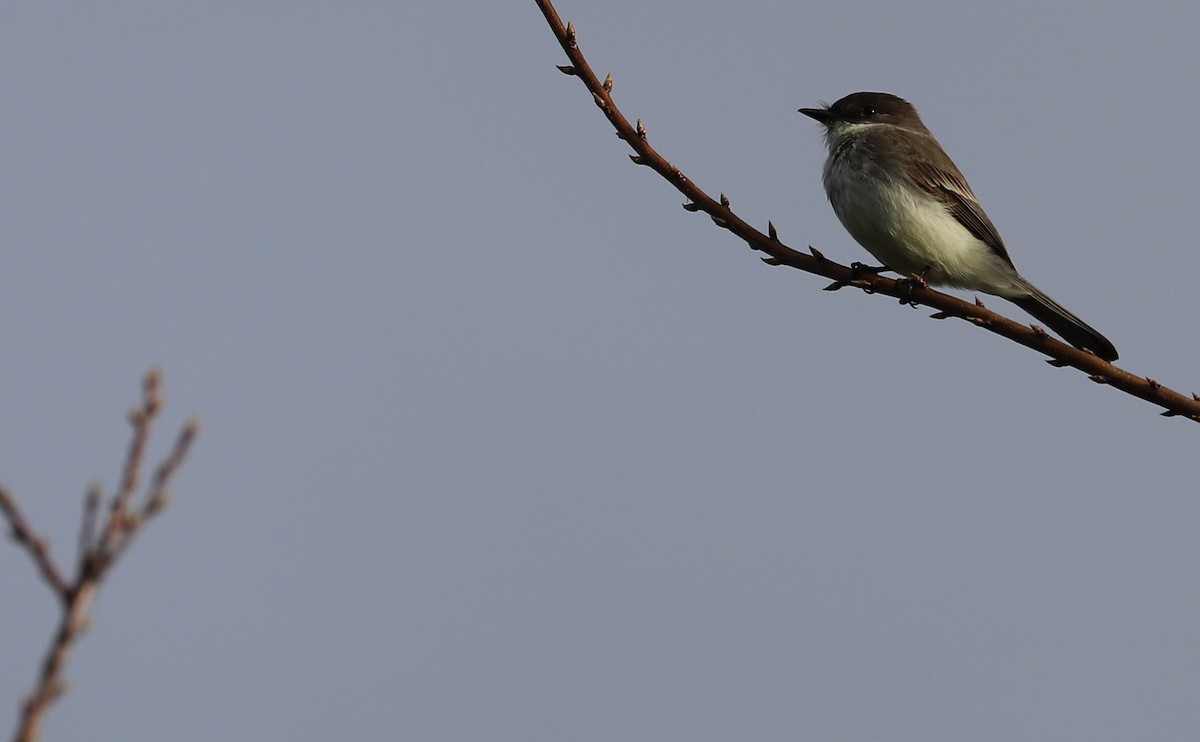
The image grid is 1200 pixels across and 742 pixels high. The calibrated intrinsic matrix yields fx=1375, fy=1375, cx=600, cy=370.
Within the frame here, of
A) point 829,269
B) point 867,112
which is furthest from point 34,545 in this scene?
point 867,112

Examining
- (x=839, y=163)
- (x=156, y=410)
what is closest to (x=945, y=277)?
(x=839, y=163)

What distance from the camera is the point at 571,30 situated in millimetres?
6062

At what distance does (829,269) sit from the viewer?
7.11 metres

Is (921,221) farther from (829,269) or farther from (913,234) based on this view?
(829,269)

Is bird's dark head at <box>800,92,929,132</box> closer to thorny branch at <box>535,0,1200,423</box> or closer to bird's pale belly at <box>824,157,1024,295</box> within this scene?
bird's pale belly at <box>824,157,1024,295</box>

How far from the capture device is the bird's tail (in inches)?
366

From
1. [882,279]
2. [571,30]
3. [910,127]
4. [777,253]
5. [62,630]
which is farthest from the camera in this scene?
[910,127]

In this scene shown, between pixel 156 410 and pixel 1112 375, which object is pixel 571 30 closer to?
pixel 1112 375

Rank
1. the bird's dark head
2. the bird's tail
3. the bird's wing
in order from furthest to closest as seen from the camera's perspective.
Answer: the bird's dark head, the bird's wing, the bird's tail

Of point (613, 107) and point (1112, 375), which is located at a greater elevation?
point (613, 107)

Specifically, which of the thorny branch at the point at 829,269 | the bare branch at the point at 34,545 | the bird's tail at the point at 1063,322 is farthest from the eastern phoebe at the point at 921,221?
the bare branch at the point at 34,545

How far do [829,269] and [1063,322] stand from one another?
3.34 metres

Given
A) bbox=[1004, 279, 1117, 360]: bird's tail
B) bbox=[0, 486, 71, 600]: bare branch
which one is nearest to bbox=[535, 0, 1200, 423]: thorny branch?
bbox=[1004, 279, 1117, 360]: bird's tail

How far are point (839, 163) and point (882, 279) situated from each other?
312 centimetres
